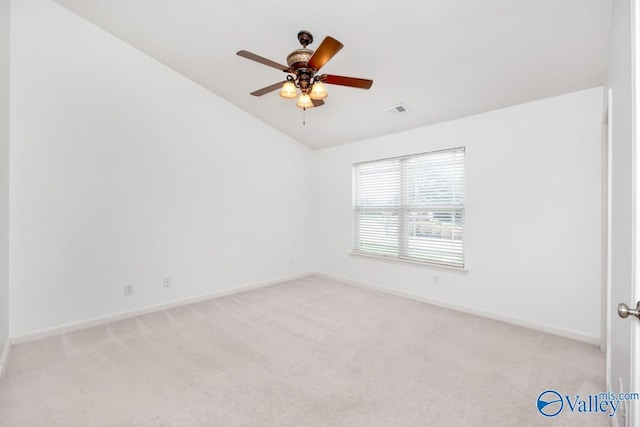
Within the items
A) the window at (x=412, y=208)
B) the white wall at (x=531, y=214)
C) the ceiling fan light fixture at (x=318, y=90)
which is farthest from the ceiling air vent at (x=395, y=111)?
the ceiling fan light fixture at (x=318, y=90)

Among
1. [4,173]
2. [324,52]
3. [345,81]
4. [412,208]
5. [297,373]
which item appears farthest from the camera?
[412,208]

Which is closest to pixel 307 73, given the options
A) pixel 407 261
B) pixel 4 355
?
pixel 407 261

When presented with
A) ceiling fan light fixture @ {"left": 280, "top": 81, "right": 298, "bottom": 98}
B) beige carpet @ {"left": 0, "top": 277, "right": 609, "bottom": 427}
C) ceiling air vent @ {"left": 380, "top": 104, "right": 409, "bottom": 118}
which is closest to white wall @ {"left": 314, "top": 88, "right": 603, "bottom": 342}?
beige carpet @ {"left": 0, "top": 277, "right": 609, "bottom": 427}

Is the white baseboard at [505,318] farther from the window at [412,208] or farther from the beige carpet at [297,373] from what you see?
the window at [412,208]

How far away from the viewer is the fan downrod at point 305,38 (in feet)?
8.07

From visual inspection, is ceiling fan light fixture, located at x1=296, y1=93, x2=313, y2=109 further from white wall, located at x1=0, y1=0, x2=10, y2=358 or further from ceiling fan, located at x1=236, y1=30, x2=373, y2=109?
white wall, located at x1=0, y1=0, x2=10, y2=358

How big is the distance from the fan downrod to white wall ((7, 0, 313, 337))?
1.90 m

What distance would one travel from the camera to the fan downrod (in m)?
2.46

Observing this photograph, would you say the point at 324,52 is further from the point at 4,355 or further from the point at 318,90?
the point at 4,355

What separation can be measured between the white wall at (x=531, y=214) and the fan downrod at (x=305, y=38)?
6.39ft

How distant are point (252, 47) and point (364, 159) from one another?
7.45 feet

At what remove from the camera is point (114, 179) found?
3129 millimetres

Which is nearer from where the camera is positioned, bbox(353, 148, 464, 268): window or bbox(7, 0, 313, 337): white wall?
bbox(7, 0, 313, 337): white wall

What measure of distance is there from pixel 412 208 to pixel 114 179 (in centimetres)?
364
